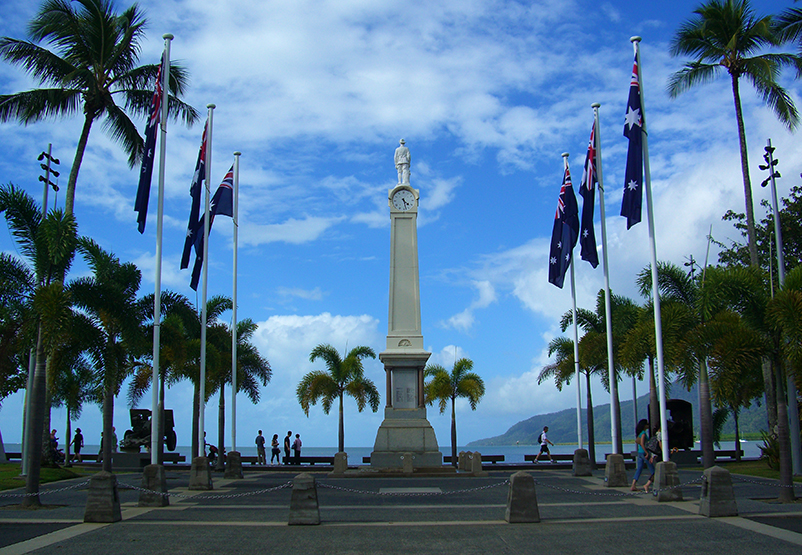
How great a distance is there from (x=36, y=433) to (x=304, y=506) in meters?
7.91

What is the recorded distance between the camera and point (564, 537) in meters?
12.1

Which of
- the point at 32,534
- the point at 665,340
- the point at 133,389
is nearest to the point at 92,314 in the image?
the point at 32,534

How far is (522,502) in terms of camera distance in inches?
532

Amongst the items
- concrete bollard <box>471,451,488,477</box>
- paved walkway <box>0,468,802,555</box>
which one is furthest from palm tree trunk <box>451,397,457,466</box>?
paved walkway <box>0,468,802,555</box>

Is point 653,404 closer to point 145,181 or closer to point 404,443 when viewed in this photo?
point 404,443

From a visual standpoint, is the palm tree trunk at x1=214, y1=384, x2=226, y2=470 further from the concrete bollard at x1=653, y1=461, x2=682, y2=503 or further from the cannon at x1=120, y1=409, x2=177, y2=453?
the concrete bollard at x1=653, y1=461, x2=682, y2=503

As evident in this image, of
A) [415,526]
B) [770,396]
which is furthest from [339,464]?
[770,396]

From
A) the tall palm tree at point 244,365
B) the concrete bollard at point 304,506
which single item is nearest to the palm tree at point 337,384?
the tall palm tree at point 244,365

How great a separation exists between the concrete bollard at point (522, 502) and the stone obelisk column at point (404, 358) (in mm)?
14879

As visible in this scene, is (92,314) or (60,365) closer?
(60,365)

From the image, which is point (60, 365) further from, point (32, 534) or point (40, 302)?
point (32, 534)

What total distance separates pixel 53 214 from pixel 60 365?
15.4 ft

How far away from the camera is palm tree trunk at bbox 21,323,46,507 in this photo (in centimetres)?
1641

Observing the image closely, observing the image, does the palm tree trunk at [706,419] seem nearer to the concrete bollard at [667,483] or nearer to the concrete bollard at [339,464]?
the concrete bollard at [667,483]
